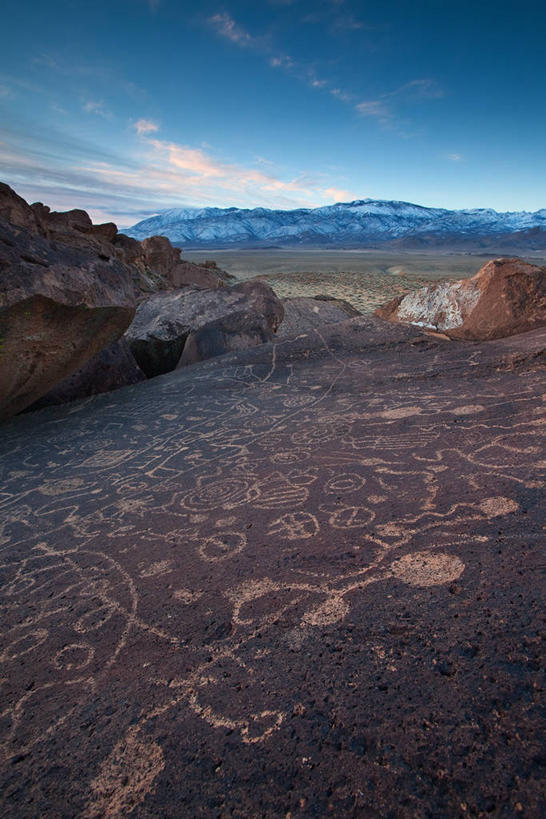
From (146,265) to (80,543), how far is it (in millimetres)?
18481

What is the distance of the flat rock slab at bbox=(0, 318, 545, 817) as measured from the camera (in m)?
0.95

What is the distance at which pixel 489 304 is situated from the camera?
5020mm

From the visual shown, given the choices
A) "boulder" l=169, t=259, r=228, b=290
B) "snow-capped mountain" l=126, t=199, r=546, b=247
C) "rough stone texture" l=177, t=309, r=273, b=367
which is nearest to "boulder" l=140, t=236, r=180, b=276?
"boulder" l=169, t=259, r=228, b=290

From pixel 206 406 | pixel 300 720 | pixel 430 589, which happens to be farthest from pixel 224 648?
pixel 206 406

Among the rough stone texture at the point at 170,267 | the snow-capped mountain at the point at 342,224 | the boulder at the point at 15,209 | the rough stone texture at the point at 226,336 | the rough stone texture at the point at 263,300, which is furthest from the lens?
the snow-capped mountain at the point at 342,224

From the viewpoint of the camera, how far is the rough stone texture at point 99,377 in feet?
16.5

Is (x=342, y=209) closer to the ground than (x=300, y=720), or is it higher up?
higher up

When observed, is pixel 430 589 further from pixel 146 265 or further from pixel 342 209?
pixel 342 209

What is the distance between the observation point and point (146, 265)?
18812mm

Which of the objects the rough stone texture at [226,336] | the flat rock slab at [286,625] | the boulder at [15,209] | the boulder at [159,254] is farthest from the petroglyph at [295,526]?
the boulder at [159,254]

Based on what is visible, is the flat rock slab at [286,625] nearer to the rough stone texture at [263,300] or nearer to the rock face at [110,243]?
the rock face at [110,243]

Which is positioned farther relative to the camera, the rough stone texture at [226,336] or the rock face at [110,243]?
the rough stone texture at [226,336]

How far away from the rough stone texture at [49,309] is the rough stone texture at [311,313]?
3.82m

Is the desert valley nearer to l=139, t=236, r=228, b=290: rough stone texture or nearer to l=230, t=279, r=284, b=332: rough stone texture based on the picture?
l=230, t=279, r=284, b=332: rough stone texture
